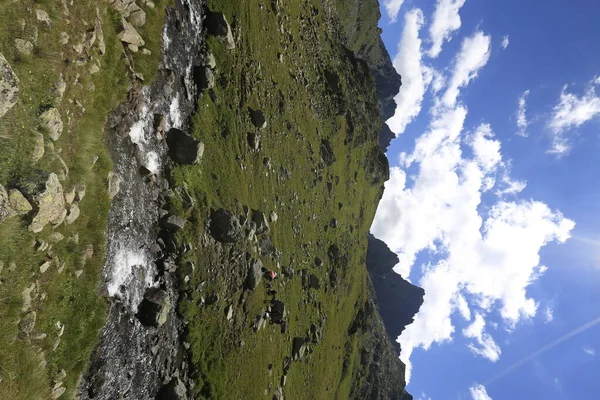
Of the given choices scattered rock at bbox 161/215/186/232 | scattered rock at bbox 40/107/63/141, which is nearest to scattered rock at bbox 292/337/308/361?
scattered rock at bbox 161/215/186/232

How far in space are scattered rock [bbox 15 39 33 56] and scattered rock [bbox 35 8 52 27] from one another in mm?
1282

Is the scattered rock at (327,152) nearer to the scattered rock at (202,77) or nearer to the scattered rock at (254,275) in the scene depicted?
the scattered rock at (254,275)

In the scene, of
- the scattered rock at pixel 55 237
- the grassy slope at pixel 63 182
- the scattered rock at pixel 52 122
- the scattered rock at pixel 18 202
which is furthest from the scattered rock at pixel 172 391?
the scattered rock at pixel 52 122

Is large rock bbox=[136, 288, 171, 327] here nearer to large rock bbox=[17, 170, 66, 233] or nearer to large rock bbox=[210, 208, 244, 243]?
large rock bbox=[210, 208, 244, 243]

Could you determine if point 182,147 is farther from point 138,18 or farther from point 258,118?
point 258,118

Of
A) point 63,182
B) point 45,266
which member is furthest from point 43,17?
point 45,266

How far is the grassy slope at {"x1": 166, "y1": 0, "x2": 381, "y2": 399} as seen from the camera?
28.4 metres

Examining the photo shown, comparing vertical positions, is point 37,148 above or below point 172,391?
above

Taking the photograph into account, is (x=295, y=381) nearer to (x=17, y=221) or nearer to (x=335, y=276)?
(x=335, y=276)

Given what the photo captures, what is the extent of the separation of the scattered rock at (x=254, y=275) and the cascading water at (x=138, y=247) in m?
9.91

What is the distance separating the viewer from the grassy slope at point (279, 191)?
28.4 m

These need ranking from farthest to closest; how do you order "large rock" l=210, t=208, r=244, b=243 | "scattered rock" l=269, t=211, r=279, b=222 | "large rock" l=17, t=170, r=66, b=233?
"scattered rock" l=269, t=211, r=279, b=222
"large rock" l=210, t=208, r=244, b=243
"large rock" l=17, t=170, r=66, b=233

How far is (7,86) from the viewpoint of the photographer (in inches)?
493

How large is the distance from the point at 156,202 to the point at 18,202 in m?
10.1
